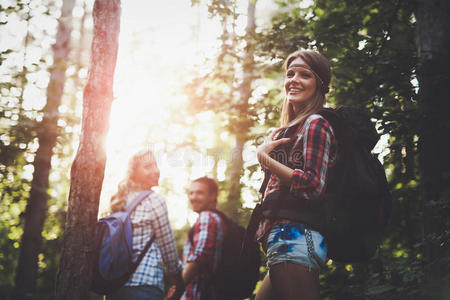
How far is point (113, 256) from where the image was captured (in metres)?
3.11

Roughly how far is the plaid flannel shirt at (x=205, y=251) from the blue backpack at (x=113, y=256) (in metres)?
0.87

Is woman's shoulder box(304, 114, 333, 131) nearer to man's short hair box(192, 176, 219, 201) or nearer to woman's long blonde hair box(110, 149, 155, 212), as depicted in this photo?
woman's long blonde hair box(110, 149, 155, 212)

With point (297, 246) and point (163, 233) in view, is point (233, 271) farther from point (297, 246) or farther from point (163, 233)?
point (297, 246)

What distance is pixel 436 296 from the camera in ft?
8.48

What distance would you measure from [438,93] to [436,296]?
6.59ft

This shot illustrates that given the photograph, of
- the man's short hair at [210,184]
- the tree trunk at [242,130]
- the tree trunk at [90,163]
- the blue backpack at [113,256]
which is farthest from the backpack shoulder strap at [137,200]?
the tree trunk at [242,130]

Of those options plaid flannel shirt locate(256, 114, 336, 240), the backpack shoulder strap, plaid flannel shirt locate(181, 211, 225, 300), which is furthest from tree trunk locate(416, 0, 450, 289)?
the backpack shoulder strap

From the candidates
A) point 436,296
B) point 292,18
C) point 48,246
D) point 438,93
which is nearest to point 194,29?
point 48,246

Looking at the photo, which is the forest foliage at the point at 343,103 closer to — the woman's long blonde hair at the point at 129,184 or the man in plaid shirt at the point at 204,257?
the man in plaid shirt at the point at 204,257

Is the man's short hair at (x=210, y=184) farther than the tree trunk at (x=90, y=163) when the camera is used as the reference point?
Yes

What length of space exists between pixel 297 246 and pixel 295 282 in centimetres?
19

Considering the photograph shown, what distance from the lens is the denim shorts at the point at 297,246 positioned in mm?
1943

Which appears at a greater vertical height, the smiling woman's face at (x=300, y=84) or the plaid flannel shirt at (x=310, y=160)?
the smiling woman's face at (x=300, y=84)

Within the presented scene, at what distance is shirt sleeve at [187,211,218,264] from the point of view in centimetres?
396
